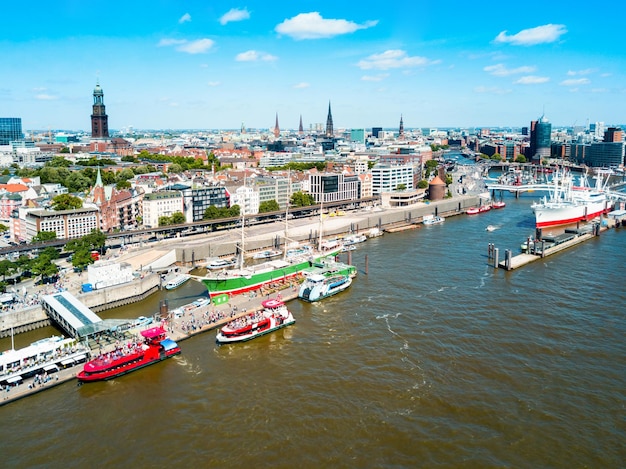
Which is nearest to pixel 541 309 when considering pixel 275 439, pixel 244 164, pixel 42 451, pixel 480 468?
pixel 480 468

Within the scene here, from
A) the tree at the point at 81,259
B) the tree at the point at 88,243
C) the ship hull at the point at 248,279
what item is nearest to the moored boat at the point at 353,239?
the ship hull at the point at 248,279

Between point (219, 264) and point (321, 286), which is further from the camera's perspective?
point (219, 264)

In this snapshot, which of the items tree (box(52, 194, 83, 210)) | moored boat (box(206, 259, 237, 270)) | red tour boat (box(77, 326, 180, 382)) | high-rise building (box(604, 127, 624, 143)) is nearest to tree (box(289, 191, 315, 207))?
moored boat (box(206, 259, 237, 270))

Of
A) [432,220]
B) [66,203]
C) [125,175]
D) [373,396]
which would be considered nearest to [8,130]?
[125,175]

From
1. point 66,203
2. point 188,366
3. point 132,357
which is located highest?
point 66,203

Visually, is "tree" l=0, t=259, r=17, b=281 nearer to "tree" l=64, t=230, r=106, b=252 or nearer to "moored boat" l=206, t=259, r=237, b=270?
"tree" l=64, t=230, r=106, b=252

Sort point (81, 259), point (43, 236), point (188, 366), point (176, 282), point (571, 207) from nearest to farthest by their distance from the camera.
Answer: point (188, 366) < point (176, 282) < point (81, 259) < point (43, 236) < point (571, 207)

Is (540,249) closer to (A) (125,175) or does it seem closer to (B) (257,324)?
(B) (257,324)

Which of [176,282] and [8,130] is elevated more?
[8,130]
